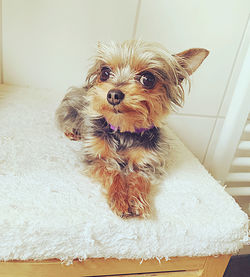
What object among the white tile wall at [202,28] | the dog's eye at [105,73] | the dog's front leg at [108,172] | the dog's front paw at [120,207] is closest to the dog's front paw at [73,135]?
the dog's front leg at [108,172]

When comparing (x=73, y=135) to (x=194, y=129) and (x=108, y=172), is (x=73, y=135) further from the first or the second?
(x=194, y=129)

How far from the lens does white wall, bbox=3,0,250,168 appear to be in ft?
3.13

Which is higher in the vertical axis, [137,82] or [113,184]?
[137,82]

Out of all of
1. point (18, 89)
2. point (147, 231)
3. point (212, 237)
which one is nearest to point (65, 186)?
point (147, 231)

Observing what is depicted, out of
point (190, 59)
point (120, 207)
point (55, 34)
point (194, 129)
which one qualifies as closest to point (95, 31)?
point (55, 34)

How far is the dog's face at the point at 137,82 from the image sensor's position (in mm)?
597

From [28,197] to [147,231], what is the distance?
24 cm

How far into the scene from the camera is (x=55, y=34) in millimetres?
987

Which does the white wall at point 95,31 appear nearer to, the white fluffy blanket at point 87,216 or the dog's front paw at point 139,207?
the white fluffy blanket at point 87,216

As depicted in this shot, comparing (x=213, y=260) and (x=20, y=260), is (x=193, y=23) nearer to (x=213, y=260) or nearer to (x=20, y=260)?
(x=213, y=260)

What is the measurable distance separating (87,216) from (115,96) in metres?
0.24

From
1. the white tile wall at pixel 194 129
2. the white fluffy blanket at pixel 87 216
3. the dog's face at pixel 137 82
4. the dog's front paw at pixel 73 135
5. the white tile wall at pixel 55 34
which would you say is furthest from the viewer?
the white tile wall at pixel 194 129

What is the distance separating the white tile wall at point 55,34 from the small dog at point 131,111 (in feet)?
1.10

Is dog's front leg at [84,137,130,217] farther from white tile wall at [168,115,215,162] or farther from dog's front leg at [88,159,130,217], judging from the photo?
white tile wall at [168,115,215,162]
